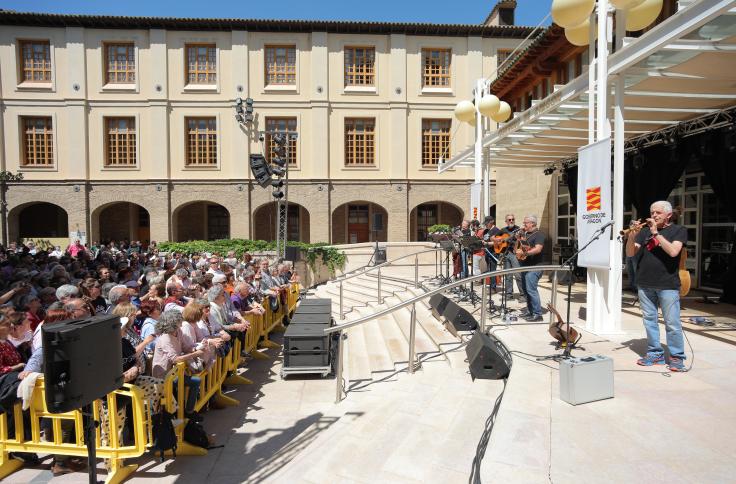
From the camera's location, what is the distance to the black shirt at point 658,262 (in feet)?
14.5

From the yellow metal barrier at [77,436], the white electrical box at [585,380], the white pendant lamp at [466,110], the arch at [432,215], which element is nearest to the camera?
the white electrical box at [585,380]

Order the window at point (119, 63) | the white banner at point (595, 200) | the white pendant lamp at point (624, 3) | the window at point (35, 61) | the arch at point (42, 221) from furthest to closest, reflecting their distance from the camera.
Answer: the arch at point (42, 221)
the window at point (119, 63)
the window at point (35, 61)
the white banner at point (595, 200)
the white pendant lamp at point (624, 3)

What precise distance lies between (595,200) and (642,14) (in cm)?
310

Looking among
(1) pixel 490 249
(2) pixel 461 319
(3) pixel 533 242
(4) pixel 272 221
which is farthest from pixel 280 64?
(2) pixel 461 319

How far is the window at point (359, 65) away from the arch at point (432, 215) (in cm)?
842

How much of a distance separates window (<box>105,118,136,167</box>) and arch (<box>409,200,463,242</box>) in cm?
1712

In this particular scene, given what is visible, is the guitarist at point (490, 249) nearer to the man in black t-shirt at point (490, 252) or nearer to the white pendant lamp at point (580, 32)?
the man in black t-shirt at point (490, 252)

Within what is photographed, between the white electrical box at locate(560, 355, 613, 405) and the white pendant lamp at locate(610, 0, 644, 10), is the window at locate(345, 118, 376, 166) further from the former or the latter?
the white electrical box at locate(560, 355, 613, 405)

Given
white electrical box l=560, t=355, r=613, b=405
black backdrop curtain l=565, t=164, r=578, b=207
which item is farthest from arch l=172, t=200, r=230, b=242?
white electrical box l=560, t=355, r=613, b=405

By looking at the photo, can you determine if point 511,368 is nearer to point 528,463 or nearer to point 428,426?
point 428,426

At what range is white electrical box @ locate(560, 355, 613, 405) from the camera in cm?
366

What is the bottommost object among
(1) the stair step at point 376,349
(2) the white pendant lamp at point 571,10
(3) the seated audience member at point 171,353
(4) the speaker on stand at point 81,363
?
(1) the stair step at point 376,349

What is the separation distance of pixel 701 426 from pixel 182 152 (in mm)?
25347

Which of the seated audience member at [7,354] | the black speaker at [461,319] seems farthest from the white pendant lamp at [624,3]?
the seated audience member at [7,354]
